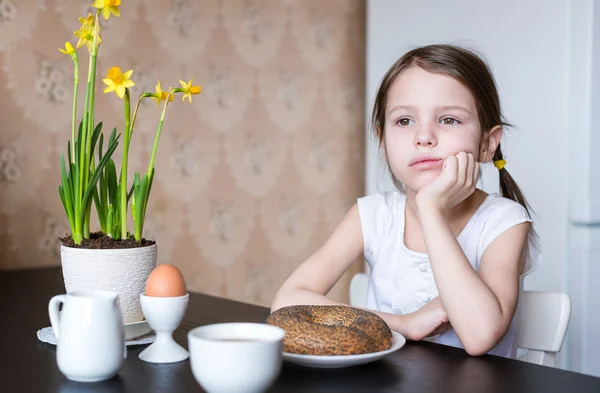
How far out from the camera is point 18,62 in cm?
179

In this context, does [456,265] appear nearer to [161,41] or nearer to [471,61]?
[471,61]

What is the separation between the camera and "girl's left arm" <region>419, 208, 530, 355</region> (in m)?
0.96

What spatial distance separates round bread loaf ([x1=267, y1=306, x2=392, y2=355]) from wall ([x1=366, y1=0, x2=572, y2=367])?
1.08m

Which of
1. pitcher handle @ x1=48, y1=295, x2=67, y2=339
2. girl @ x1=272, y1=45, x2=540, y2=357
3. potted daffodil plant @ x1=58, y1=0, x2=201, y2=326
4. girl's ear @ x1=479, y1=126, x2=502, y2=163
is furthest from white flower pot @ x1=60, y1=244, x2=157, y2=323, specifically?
girl's ear @ x1=479, y1=126, x2=502, y2=163

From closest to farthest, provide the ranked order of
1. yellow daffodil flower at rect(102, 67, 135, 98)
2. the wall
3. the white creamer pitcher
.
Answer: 1. the white creamer pitcher
2. yellow daffodil flower at rect(102, 67, 135, 98)
3. the wall

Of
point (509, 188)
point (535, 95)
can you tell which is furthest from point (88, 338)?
point (535, 95)

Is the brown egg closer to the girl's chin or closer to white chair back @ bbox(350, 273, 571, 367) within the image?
the girl's chin

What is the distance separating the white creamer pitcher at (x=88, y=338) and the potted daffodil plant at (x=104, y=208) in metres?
0.16

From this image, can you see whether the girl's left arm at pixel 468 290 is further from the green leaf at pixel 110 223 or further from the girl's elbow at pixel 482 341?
the green leaf at pixel 110 223

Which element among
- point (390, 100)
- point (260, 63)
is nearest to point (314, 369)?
point (390, 100)

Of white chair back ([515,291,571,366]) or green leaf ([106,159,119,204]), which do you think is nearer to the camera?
green leaf ([106,159,119,204])

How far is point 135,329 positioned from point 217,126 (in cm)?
133

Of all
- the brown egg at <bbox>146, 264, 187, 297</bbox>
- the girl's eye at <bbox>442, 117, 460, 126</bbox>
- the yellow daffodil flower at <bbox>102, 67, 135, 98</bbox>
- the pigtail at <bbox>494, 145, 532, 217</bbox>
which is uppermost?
the yellow daffodil flower at <bbox>102, 67, 135, 98</bbox>

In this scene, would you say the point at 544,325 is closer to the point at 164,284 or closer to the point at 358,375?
the point at 358,375
